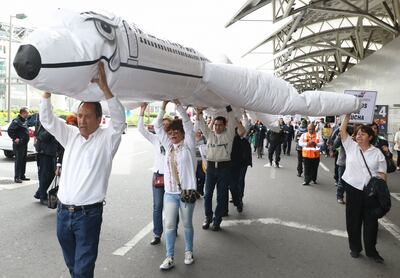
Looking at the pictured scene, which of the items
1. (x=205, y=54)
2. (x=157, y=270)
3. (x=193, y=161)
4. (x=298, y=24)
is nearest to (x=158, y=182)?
(x=193, y=161)

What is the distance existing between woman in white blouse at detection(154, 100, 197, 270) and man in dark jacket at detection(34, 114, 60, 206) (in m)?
3.19

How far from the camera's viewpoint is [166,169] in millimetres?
4602

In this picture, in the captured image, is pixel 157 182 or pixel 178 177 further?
pixel 157 182

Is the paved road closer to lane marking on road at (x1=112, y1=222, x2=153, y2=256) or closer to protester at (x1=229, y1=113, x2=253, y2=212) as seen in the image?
lane marking on road at (x1=112, y1=222, x2=153, y2=256)

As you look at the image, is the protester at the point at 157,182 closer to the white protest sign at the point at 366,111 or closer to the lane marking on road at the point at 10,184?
the white protest sign at the point at 366,111

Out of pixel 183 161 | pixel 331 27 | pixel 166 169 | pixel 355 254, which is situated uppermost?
pixel 331 27

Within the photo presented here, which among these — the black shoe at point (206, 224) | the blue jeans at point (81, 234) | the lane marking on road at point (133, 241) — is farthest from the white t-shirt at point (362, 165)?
the blue jeans at point (81, 234)

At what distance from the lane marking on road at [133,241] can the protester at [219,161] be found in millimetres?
872

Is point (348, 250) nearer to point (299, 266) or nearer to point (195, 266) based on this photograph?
point (299, 266)

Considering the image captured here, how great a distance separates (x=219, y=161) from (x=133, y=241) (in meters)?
1.72

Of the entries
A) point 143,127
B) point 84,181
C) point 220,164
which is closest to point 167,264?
point 143,127

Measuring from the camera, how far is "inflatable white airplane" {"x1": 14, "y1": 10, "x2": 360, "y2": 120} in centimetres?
238

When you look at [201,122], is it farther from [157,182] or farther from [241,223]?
[241,223]

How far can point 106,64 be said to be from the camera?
2.63 m
